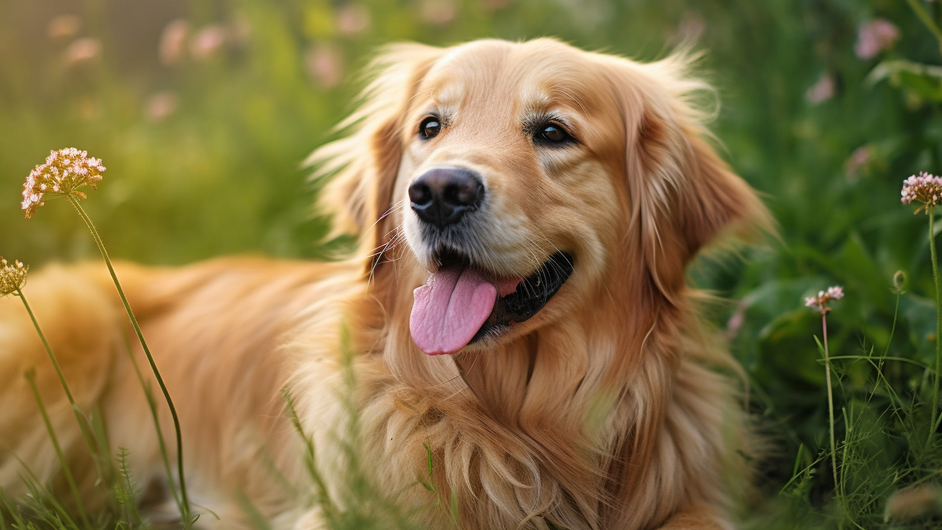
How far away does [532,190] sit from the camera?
2219 mm

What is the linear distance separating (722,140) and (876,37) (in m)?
1.07

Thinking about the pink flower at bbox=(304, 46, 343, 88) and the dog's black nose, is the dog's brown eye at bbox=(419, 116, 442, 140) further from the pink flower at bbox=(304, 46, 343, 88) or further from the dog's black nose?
the pink flower at bbox=(304, 46, 343, 88)

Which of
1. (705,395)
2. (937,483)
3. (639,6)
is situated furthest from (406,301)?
(639,6)

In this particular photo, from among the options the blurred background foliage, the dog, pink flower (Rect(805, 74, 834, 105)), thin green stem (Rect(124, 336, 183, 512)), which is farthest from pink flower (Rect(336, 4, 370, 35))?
thin green stem (Rect(124, 336, 183, 512))

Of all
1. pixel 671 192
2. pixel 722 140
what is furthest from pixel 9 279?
pixel 722 140

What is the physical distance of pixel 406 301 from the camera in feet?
7.97

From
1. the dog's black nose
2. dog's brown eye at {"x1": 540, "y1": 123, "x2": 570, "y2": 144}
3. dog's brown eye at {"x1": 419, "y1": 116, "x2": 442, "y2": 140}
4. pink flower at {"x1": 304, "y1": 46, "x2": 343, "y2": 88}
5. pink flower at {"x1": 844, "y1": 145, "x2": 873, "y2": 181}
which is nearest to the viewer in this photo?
the dog's black nose

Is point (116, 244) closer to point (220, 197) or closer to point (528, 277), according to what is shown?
point (220, 197)

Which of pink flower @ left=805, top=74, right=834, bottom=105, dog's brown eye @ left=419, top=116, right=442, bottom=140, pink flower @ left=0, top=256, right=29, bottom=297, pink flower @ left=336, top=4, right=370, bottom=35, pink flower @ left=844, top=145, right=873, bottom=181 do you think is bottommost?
pink flower @ left=844, top=145, right=873, bottom=181

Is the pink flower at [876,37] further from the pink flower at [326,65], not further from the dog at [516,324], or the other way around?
the pink flower at [326,65]

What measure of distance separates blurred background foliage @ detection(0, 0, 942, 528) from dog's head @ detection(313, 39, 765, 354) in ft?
2.07

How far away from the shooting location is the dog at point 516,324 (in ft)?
7.13

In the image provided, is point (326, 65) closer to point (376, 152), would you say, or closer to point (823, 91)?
point (376, 152)

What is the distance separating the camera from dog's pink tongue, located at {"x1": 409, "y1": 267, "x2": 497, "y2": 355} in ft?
7.04
